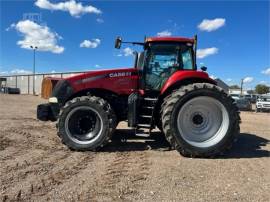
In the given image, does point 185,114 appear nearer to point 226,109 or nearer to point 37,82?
point 226,109

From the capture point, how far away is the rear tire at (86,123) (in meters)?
7.97

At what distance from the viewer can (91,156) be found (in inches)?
296

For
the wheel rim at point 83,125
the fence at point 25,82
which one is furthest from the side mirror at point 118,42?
the fence at point 25,82

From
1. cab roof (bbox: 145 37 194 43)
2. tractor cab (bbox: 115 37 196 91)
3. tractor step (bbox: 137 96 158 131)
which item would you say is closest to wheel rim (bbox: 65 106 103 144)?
tractor step (bbox: 137 96 158 131)

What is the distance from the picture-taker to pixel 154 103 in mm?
8289

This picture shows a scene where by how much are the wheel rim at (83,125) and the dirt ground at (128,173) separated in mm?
398

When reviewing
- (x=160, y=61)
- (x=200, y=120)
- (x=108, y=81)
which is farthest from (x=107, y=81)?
(x=200, y=120)

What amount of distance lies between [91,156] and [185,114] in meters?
2.20

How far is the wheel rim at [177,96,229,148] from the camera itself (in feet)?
25.5

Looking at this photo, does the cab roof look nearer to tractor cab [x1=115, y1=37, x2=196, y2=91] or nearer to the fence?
tractor cab [x1=115, y1=37, x2=196, y2=91]

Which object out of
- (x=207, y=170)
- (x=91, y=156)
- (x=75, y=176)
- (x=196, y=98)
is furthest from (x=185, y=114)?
(x=75, y=176)

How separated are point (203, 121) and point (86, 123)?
2.64 meters

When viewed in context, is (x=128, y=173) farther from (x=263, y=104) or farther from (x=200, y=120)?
(x=263, y=104)

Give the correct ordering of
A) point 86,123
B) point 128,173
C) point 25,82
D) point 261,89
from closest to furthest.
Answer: point 128,173, point 86,123, point 25,82, point 261,89
